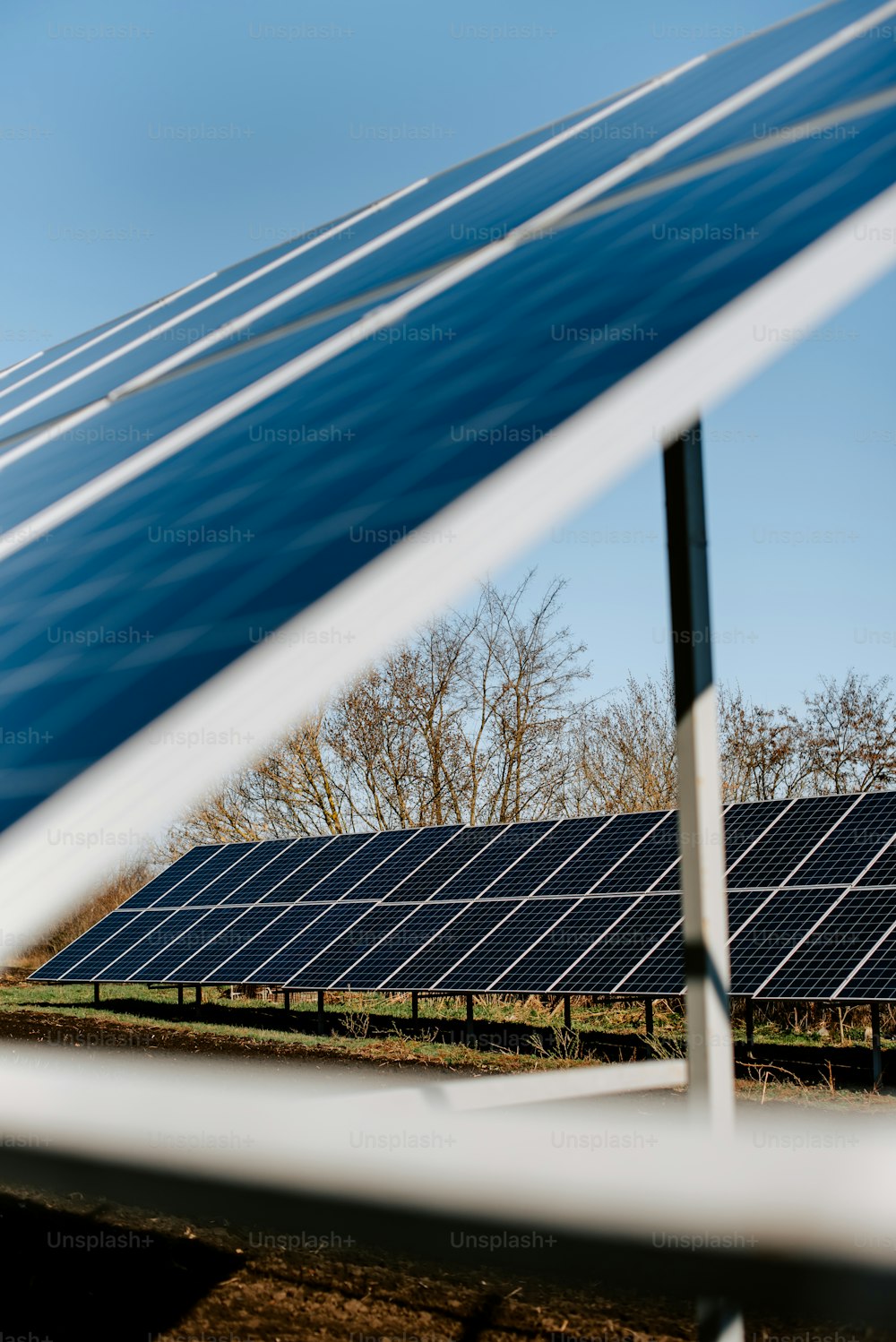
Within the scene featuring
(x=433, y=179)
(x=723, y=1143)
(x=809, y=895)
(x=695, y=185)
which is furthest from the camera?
(x=809, y=895)

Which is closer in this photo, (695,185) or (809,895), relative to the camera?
(695,185)

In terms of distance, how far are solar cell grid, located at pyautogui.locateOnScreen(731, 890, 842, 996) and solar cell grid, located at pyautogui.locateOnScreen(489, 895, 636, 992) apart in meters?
2.32

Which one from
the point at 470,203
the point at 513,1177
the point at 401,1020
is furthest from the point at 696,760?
the point at 401,1020

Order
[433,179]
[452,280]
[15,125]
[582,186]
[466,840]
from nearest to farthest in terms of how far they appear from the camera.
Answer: [452,280] → [582,186] → [433,179] → [15,125] → [466,840]

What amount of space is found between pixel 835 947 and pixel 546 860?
6.85m

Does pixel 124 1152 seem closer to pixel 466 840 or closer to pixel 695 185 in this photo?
pixel 695 185

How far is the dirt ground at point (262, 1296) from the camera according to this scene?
9.66m

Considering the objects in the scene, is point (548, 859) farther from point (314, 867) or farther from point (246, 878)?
point (246, 878)

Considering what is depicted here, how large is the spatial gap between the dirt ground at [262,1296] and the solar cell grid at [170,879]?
17753mm

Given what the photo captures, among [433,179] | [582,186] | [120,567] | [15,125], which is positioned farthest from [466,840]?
[120,567]

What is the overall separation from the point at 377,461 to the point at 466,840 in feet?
76.9

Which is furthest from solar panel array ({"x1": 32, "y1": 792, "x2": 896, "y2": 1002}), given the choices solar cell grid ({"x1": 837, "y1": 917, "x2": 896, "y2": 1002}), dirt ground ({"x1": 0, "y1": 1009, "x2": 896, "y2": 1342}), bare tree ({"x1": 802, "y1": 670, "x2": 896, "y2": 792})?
bare tree ({"x1": 802, "y1": 670, "x2": 896, "y2": 792})

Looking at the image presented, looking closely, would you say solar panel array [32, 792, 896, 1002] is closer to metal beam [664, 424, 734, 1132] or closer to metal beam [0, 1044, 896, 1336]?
metal beam [664, 424, 734, 1132]

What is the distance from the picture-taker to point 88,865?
6.75 feet
